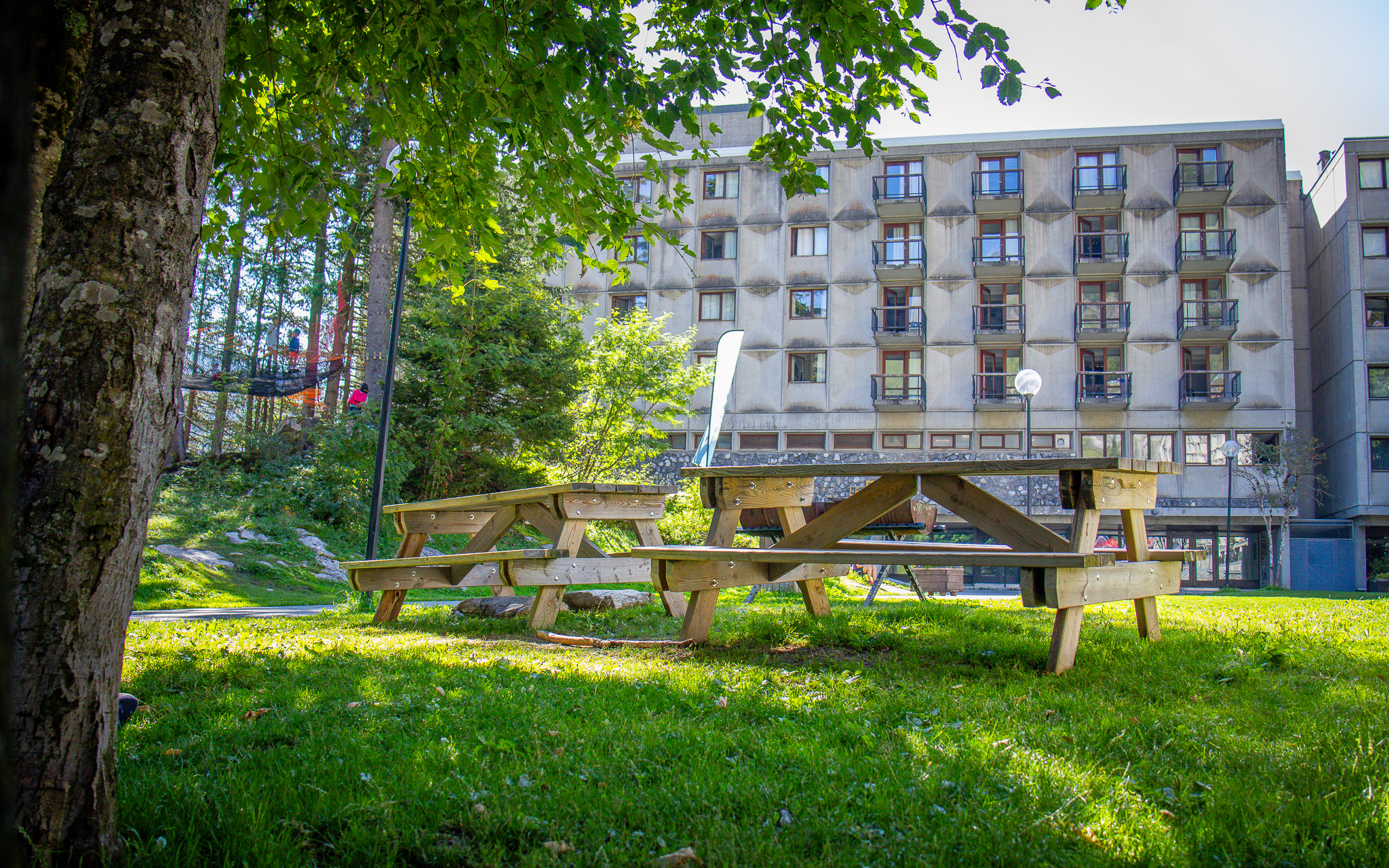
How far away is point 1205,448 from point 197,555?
30744mm

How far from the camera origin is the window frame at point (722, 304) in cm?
3281

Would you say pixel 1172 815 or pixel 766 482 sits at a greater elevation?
pixel 766 482

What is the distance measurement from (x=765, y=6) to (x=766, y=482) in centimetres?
294

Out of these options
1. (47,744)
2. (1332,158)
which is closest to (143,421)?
(47,744)

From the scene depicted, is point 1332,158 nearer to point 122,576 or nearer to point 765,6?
point 765,6

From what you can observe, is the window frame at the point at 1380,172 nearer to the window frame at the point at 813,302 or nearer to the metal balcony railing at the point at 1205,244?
the metal balcony railing at the point at 1205,244

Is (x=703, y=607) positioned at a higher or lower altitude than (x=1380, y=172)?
lower

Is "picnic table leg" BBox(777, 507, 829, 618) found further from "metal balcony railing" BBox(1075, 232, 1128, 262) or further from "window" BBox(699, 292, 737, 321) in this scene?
"metal balcony railing" BBox(1075, 232, 1128, 262)

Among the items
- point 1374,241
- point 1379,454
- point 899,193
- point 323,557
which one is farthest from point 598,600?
point 1374,241

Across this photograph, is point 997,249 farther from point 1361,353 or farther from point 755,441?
point 1361,353

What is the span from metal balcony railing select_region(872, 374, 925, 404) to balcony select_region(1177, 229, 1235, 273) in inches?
395

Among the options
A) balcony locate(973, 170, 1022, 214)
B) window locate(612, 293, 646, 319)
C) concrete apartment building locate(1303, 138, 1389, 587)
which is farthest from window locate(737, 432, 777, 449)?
concrete apartment building locate(1303, 138, 1389, 587)

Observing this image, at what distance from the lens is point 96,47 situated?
198 cm

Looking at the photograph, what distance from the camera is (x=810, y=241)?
32.7 metres
